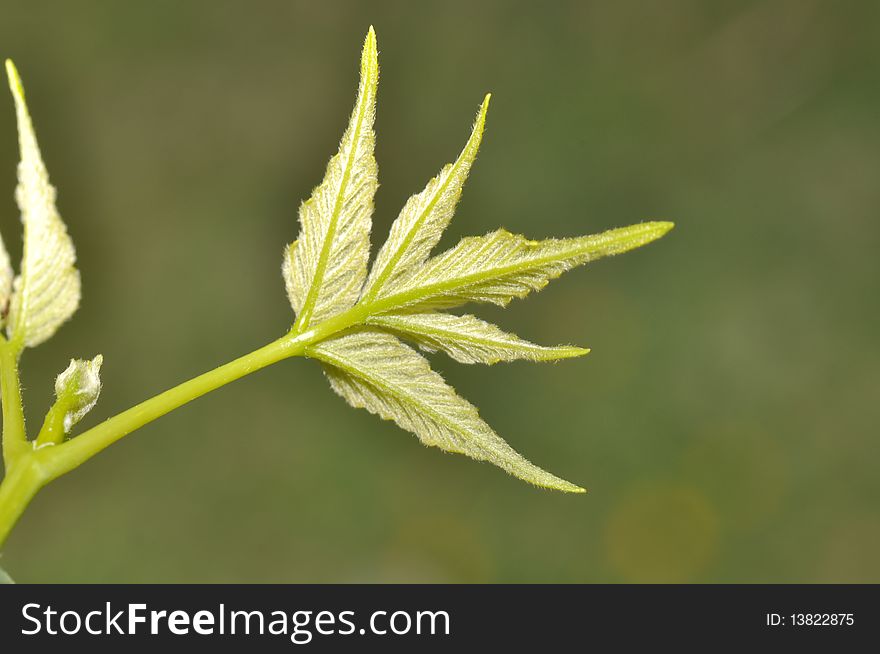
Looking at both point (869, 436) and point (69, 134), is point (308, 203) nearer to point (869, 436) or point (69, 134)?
point (69, 134)

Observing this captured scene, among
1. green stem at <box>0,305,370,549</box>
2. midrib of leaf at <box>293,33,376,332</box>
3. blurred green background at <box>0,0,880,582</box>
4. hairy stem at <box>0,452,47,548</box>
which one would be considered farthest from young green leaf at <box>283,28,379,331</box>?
blurred green background at <box>0,0,880,582</box>

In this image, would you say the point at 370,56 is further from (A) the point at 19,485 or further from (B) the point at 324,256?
(A) the point at 19,485

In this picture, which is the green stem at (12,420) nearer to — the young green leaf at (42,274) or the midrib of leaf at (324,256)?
the young green leaf at (42,274)

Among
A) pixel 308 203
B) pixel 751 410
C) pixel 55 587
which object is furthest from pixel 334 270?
pixel 751 410

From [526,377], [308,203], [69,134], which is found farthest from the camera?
[526,377]

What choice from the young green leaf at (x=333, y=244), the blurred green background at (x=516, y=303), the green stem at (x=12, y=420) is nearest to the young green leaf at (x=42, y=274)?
the green stem at (x=12, y=420)
